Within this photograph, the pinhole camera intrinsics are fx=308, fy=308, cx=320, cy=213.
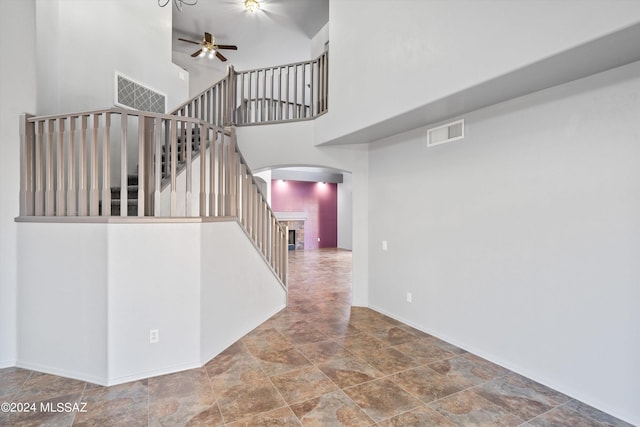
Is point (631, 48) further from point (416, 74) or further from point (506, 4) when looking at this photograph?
point (416, 74)

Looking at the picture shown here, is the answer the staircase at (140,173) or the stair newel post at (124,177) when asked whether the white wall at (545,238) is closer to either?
the staircase at (140,173)

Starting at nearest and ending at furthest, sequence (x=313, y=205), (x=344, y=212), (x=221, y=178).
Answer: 1. (x=221, y=178)
2. (x=313, y=205)
3. (x=344, y=212)

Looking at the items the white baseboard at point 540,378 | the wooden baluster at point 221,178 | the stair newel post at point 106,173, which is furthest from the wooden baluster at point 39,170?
the white baseboard at point 540,378

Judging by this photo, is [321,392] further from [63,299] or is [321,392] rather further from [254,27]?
[254,27]

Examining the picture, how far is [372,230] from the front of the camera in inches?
194

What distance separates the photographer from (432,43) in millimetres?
2826

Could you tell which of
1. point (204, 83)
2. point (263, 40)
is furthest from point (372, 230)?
point (204, 83)

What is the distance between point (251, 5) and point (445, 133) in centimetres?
511

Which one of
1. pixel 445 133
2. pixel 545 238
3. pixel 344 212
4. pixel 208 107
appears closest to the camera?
pixel 545 238

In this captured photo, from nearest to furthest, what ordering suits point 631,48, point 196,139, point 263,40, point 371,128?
point 631,48
point 371,128
point 196,139
point 263,40

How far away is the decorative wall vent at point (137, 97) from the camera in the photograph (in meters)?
4.66

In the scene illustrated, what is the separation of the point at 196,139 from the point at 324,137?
7.46 feet

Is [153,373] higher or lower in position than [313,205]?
lower

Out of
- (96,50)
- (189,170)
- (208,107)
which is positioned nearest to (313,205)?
(208,107)
